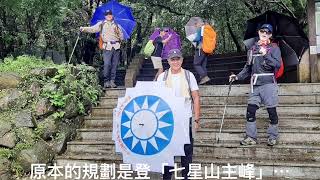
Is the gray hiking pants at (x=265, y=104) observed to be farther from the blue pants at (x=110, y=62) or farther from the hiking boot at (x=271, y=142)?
the blue pants at (x=110, y=62)

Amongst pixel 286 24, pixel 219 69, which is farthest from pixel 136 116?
pixel 219 69

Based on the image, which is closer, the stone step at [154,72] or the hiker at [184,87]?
the hiker at [184,87]

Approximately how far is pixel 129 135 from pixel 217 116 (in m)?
2.82

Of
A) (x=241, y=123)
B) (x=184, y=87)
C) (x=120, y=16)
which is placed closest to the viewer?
(x=184, y=87)

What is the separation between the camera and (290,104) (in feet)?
25.0

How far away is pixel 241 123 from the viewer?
736 cm

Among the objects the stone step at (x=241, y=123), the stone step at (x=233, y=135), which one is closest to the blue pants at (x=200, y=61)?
the stone step at (x=241, y=123)

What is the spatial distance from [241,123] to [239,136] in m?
0.55

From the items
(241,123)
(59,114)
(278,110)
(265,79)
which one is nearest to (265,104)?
(265,79)

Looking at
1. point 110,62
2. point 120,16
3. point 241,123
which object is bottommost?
point 241,123

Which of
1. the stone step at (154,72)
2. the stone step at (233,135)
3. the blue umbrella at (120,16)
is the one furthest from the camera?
the stone step at (154,72)

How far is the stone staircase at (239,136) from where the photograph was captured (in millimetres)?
6043

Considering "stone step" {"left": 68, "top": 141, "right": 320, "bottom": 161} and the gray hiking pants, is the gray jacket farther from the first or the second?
"stone step" {"left": 68, "top": 141, "right": 320, "bottom": 161}

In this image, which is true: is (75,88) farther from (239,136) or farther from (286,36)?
(286,36)
